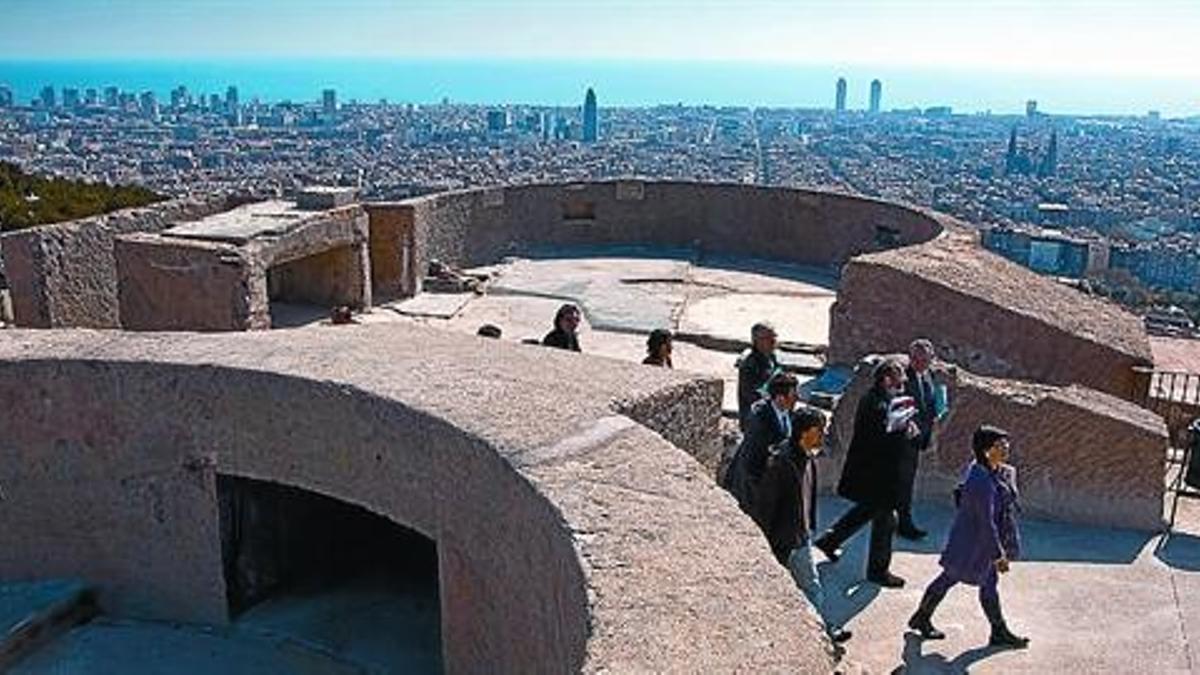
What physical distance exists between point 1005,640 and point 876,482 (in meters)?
1.06

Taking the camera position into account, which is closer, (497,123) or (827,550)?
(827,550)

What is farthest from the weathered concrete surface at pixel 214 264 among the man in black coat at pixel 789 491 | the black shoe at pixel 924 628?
the black shoe at pixel 924 628

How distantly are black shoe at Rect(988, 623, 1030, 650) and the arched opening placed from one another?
2.99 meters

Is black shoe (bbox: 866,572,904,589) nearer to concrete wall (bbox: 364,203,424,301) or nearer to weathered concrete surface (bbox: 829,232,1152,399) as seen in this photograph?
weathered concrete surface (bbox: 829,232,1152,399)

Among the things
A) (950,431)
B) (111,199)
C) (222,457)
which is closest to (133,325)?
(222,457)

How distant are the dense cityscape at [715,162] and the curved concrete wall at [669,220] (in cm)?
238

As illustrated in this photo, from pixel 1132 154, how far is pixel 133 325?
130744 mm

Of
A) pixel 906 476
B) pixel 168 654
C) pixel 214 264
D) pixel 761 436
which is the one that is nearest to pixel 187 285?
pixel 214 264

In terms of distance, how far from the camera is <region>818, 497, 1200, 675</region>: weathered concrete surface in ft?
18.9

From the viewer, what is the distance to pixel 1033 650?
5852mm

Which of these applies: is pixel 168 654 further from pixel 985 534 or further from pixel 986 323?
pixel 986 323

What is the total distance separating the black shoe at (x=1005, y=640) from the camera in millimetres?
5863

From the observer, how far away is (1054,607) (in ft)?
20.8

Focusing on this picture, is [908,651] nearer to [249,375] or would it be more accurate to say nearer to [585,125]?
[249,375]
